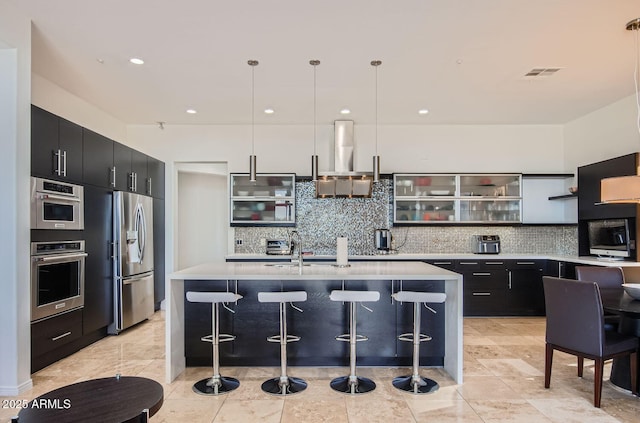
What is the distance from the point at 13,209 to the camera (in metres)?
3.25

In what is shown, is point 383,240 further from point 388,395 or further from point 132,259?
point 132,259

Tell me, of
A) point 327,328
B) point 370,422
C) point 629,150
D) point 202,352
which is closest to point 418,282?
point 327,328

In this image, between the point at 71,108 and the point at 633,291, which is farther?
the point at 71,108

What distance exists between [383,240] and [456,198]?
132cm

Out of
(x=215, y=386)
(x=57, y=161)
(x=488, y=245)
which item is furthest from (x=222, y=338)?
(x=488, y=245)

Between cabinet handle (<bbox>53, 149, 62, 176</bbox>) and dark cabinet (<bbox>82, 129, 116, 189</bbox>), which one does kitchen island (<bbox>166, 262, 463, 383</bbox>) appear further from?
dark cabinet (<bbox>82, 129, 116, 189</bbox>)

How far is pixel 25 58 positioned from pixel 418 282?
3890 millimetres

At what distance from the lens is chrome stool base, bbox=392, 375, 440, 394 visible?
3350mm

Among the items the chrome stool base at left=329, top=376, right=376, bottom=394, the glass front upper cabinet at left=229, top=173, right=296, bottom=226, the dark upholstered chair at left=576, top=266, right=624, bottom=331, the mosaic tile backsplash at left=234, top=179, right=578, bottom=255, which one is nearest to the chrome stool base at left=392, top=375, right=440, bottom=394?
the chrome stool base at left=329, top=376, right=376, bottom=394

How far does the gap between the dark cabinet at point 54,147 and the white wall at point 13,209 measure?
1.10 ft

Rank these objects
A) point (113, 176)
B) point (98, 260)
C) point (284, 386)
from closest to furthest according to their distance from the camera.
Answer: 1. point (284, 386)
2. point (98, 260)
3. point (113, 176)

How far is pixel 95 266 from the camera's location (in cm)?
467

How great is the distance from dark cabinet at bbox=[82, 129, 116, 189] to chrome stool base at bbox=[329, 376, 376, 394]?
3.40m

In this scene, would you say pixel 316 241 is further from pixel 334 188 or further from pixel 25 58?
pixel 25 58
